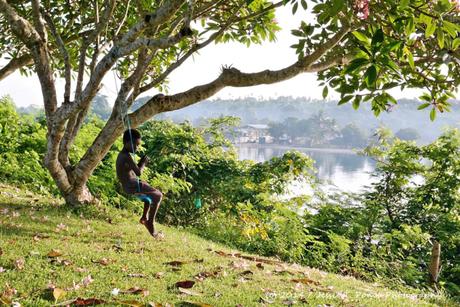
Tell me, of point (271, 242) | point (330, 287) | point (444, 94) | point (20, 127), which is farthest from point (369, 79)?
point (20, 127)

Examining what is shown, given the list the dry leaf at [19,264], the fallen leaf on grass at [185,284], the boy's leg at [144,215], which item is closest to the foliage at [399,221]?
the boy's leg at [144,215]

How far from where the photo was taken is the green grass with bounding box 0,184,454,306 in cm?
375

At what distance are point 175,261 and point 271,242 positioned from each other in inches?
161

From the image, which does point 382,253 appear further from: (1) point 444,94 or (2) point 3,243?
(2) point 3,243

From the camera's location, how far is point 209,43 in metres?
6.07

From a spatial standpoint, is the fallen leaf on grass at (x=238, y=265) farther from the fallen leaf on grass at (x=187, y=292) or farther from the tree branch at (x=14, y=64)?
the tree branch at (x=14, y=64)

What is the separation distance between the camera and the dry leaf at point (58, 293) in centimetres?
333

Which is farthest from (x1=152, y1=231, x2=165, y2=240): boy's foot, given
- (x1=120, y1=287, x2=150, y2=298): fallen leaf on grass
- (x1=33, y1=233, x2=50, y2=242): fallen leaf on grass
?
(x1=120, y1=287, x2=150, y2=298): fallen leaf on grass

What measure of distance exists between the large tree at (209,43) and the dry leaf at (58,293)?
2670mm

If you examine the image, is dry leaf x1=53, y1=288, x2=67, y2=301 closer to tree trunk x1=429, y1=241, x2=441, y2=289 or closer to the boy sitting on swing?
the boy sitting on swing

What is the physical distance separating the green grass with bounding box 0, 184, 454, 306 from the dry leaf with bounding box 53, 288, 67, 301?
17 millimetres

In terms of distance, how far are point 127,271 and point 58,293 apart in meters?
1.15

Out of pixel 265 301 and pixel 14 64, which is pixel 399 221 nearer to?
pixel 265 301

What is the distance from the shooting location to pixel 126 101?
21.7 ft
